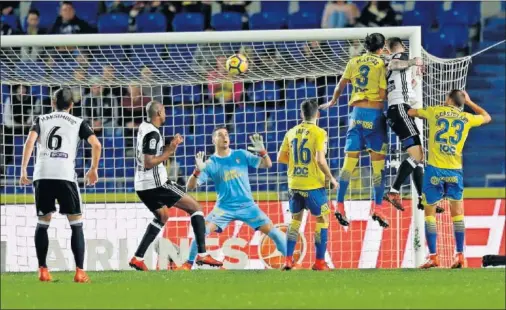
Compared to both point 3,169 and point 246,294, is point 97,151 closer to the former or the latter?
point 246,294

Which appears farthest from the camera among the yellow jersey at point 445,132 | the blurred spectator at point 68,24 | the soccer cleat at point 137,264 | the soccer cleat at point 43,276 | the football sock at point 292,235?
the blurred spectator at point 68,24

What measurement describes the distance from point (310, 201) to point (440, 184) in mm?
1248

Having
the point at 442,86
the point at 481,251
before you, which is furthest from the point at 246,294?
the point at 481,251

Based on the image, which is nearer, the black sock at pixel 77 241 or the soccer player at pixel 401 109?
the black sock at pixel 77 241

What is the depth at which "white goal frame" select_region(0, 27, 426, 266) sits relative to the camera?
1328cm

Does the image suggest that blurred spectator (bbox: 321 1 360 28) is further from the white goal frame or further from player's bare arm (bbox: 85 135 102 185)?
player's bare arm (bbox: 85 135 102 185)

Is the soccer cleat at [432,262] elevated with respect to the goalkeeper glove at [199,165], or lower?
lower

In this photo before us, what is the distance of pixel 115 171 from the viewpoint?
1659 centimetres

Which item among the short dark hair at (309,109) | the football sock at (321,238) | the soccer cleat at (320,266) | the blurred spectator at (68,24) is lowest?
the soccer cleat at (320,266)

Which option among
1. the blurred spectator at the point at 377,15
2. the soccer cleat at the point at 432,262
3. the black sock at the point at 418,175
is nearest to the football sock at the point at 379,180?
the black sock at the point at 418,175

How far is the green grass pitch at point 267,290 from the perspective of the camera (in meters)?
8.73

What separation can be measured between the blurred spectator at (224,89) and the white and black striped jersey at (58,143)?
4874 millimetres

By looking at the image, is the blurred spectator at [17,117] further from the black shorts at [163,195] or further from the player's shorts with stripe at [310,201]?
the player's shorts with stripe at [310,201]

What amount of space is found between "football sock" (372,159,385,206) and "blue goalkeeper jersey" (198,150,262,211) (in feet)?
4.31
